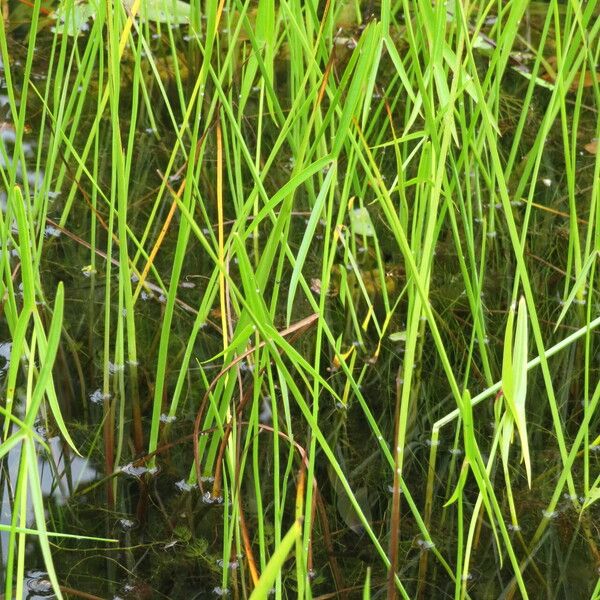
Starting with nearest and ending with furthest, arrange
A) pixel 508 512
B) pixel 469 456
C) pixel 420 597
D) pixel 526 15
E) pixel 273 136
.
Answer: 1. pixel 469 456
2. pixel 420 597
3. pixel 508 512
4. pixel 273 136
5. pixel 526 15

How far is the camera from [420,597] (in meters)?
0.98

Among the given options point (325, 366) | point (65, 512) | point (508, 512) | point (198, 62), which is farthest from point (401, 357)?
point (198, 62)

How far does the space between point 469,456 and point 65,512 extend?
Answer: 51 centimetres

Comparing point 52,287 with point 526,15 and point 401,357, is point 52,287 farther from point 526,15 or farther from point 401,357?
point 526,15

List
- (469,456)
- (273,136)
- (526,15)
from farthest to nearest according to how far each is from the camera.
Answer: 1. (526,15)
2. (273,136)
3. (469,456)

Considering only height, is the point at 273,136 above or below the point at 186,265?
above

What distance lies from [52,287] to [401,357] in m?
0.53

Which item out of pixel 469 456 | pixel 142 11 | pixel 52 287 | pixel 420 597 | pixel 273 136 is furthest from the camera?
pixel 273 136

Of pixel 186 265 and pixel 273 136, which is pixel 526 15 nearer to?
pixel 273 136

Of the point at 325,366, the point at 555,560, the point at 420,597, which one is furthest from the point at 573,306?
the point at 420,597

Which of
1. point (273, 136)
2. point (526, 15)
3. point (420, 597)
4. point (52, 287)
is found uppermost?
point (526, 15)

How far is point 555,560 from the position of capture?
3.39 feet

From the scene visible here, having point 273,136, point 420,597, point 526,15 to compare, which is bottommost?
point 420,597

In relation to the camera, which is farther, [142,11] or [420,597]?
[142,11]
